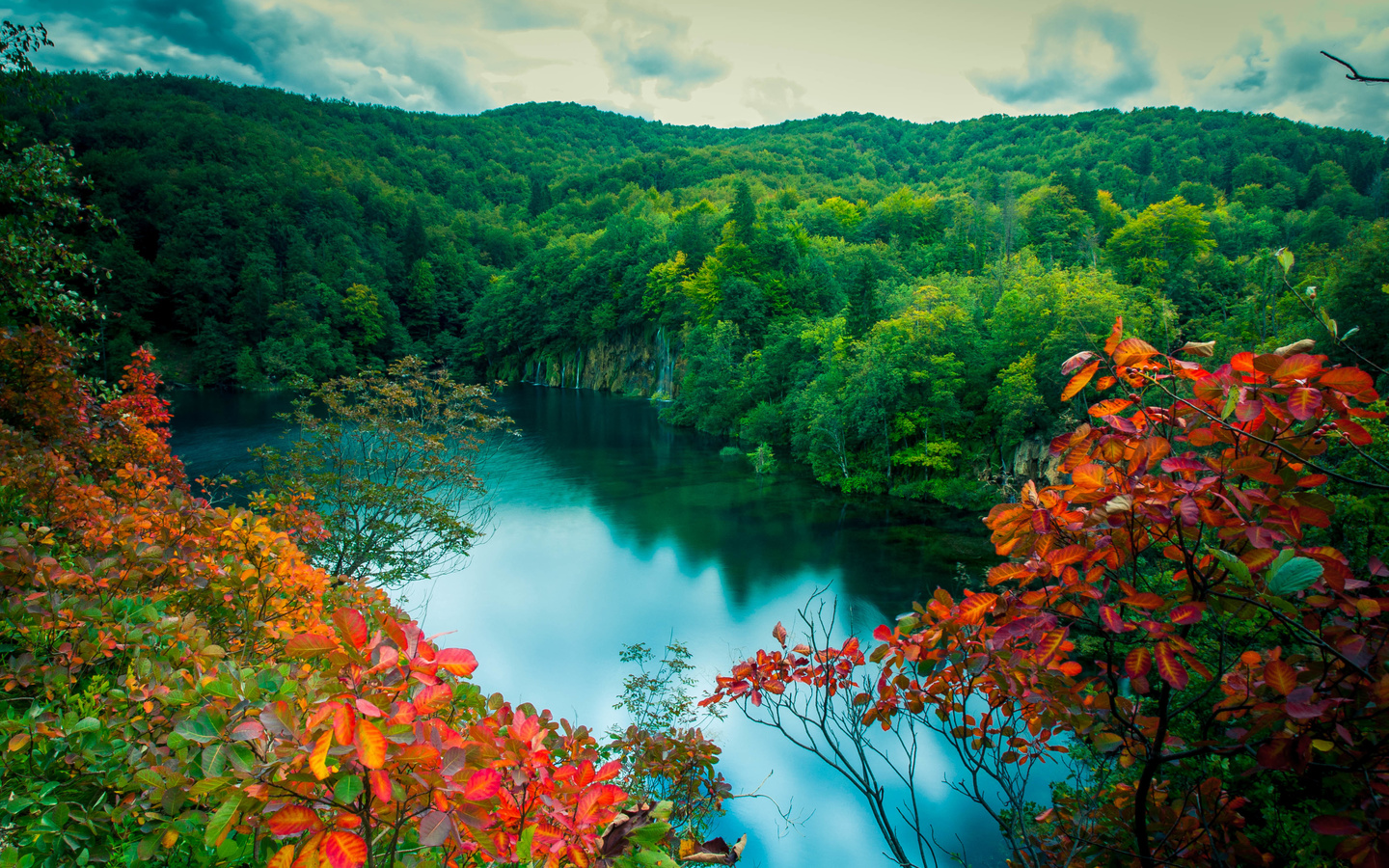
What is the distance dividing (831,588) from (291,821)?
16297 mm

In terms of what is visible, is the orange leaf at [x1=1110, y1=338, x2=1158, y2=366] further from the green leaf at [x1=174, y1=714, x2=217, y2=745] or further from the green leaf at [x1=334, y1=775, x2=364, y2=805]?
the green leaf at [x1=174, y1=714, x2=217, y2=745]

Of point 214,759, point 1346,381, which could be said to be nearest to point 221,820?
point 214,759

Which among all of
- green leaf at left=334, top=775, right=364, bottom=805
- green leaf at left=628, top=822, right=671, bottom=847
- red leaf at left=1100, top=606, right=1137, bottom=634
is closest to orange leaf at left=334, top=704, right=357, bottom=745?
green leaf at left=334, top=775, right=364, bottom=805

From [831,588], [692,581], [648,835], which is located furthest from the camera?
[831,588]

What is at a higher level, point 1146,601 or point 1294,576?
point 1294,576

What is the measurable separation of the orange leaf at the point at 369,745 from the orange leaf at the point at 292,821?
0.62ft

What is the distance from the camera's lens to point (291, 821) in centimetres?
103

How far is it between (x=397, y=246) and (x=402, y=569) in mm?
65962

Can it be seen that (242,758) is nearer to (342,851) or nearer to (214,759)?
(214,759)

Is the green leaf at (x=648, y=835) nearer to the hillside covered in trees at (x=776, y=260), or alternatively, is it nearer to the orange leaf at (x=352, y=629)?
the orange leaf at (x=352, y=629)

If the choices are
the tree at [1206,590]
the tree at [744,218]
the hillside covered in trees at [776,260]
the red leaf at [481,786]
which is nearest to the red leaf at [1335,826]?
the tree at [1206,590]

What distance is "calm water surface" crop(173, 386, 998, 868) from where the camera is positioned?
9.18 meters

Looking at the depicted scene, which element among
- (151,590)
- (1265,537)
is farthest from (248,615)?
(1265,537)

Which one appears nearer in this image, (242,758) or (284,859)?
(284,859)
